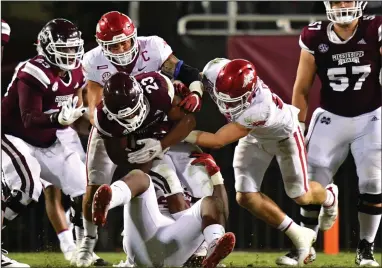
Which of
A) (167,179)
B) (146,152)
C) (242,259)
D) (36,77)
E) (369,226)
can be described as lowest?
(242,259)

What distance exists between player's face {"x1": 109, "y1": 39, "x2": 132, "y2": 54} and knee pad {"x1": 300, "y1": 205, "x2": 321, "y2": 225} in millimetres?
852

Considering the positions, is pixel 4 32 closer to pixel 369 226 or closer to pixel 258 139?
pixel 258 139

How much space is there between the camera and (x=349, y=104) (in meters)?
3.52

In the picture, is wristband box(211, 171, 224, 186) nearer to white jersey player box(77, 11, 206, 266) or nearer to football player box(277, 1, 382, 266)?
white jersey player box(77, 11, 206, 266)

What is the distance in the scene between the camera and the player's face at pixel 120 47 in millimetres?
3287

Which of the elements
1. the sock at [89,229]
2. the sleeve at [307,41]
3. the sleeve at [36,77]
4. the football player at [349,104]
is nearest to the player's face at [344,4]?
the football player at [349,104]

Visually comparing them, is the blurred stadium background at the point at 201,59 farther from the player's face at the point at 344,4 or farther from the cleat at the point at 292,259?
the cleat at the point at 292,259

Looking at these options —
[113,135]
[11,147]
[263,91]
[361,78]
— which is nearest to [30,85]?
[11,147]

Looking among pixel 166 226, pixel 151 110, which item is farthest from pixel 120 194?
pixel 151 110

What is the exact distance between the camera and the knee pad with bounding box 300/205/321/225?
Result: 351 centimetres

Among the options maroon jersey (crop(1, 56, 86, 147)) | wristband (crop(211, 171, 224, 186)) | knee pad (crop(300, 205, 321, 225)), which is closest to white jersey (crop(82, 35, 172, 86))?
maroon jersey (crop(1, 56, 86, 147))

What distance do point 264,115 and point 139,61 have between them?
51 centimetres

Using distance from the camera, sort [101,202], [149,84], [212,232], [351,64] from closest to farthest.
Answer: [101,202]
[212,232]
[149,84]
[351,64]

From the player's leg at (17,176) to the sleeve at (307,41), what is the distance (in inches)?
41.2
